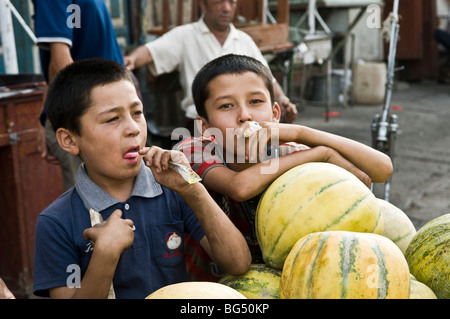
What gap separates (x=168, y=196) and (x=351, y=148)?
2.32 feet

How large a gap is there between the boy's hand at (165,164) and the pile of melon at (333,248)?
28 centimetres

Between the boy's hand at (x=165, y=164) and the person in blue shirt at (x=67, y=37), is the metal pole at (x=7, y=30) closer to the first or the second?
the person in blue shirt at (x=67, y=37)

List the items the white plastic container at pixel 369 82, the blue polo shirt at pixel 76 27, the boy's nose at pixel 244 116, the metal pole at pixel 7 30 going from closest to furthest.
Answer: the boy's nose at pixel 244 116, the blue polo shirt at pixel 76 27, the metal pole at pixel 7 30, the white plastic container at pixel 369 82

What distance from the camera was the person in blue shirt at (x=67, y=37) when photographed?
9.44 ft

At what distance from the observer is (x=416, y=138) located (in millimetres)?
8016

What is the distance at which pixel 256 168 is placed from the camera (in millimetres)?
1758

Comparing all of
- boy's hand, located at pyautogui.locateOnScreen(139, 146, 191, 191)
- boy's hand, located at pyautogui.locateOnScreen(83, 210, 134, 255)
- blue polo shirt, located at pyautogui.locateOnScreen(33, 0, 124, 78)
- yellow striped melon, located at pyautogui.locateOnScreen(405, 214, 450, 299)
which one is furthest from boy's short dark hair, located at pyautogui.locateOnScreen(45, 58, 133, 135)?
yellow striped melon, located at pyautogui.locateOnScreen(405, 214, 450, 299)

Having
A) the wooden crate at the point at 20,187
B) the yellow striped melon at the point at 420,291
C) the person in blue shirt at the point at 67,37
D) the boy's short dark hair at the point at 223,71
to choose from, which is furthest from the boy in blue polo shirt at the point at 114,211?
the wooden crate at the point at 20,187

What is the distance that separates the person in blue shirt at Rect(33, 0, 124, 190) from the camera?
2.88 meters

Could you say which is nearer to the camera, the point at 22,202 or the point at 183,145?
the point at 183,145

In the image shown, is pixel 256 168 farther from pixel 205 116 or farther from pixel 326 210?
pixel 205 116

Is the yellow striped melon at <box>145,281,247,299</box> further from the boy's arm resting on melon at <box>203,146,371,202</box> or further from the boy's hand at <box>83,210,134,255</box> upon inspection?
the boy's arm resting on melon at <box>203,146,371,202</box>

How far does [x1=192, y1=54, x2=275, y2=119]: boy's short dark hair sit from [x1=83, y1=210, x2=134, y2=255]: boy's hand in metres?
0.77
